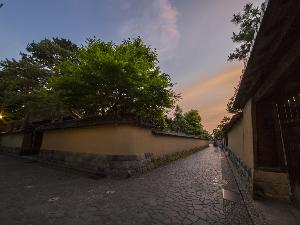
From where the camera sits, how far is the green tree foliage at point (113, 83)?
34.8 feet

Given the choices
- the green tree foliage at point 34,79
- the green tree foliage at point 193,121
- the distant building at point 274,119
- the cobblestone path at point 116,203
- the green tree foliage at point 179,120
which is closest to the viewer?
the distant building at point 274,119

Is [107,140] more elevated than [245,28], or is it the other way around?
[245,28]

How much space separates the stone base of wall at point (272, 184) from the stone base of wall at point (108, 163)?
20.0ft

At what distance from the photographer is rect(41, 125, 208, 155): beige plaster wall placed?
10594 mm

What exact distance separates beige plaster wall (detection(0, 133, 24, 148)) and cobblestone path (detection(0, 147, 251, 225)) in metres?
14.8

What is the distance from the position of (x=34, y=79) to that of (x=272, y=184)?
71.7 ft

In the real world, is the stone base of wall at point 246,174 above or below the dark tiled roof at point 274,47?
below

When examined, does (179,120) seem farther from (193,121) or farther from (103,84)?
(103,84)

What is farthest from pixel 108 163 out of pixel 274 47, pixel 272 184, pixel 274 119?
pixel 274 47

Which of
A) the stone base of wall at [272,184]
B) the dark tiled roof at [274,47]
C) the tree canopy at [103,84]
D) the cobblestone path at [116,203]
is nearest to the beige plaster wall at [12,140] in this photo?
the tree canopy at [103,84]

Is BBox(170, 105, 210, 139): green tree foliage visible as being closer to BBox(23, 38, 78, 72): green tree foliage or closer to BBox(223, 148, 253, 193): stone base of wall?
BBox(23, 38, 78, 72): green tree foliage

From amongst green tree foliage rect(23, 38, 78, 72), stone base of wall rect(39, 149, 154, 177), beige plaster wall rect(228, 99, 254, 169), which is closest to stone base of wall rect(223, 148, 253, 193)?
beige plaster wall rect(228, 99, 254, 169)

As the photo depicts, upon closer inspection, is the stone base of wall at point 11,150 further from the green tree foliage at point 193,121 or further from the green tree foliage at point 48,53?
the green tree foliage at point 193,121

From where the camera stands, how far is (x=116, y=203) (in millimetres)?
5836
